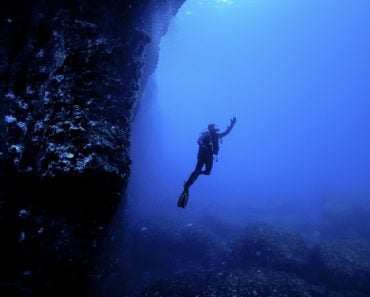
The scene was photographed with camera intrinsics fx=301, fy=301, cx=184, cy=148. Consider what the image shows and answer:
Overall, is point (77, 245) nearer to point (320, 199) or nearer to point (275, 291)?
point (275, 291)

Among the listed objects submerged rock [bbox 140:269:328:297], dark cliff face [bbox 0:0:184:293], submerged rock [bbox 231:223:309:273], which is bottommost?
submerged rock [bbox 140:269:328:297]

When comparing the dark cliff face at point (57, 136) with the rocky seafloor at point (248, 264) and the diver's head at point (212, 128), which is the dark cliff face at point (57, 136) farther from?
the rocky seafloor at point (248, 264)

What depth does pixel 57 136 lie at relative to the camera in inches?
195

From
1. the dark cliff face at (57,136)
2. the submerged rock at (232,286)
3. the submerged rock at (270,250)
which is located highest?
the dark cliff face at (57,136)

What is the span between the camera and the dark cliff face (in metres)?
4.89

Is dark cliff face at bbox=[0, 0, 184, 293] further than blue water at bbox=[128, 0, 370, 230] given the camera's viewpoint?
No

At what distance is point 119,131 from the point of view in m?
5.93

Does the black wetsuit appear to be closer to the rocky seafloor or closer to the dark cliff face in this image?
the dark cliff face

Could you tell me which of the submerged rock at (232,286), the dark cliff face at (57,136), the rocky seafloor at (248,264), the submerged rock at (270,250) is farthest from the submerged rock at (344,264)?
the dark cliff face at (57,136)

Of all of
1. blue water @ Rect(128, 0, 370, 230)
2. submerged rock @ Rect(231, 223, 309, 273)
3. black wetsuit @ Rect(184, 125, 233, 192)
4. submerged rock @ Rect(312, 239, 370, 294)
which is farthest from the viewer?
blue water @ Rect(128, 0, 370, 230)

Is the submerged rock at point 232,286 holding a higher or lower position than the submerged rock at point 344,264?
lower

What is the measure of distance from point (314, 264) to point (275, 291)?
508 centimetres

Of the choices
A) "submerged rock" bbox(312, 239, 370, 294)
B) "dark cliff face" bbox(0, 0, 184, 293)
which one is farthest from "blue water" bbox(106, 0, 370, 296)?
"dark cliff face" bbox(0, 0, 184, 293)

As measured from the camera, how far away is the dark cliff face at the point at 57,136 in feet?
→ 16.1
